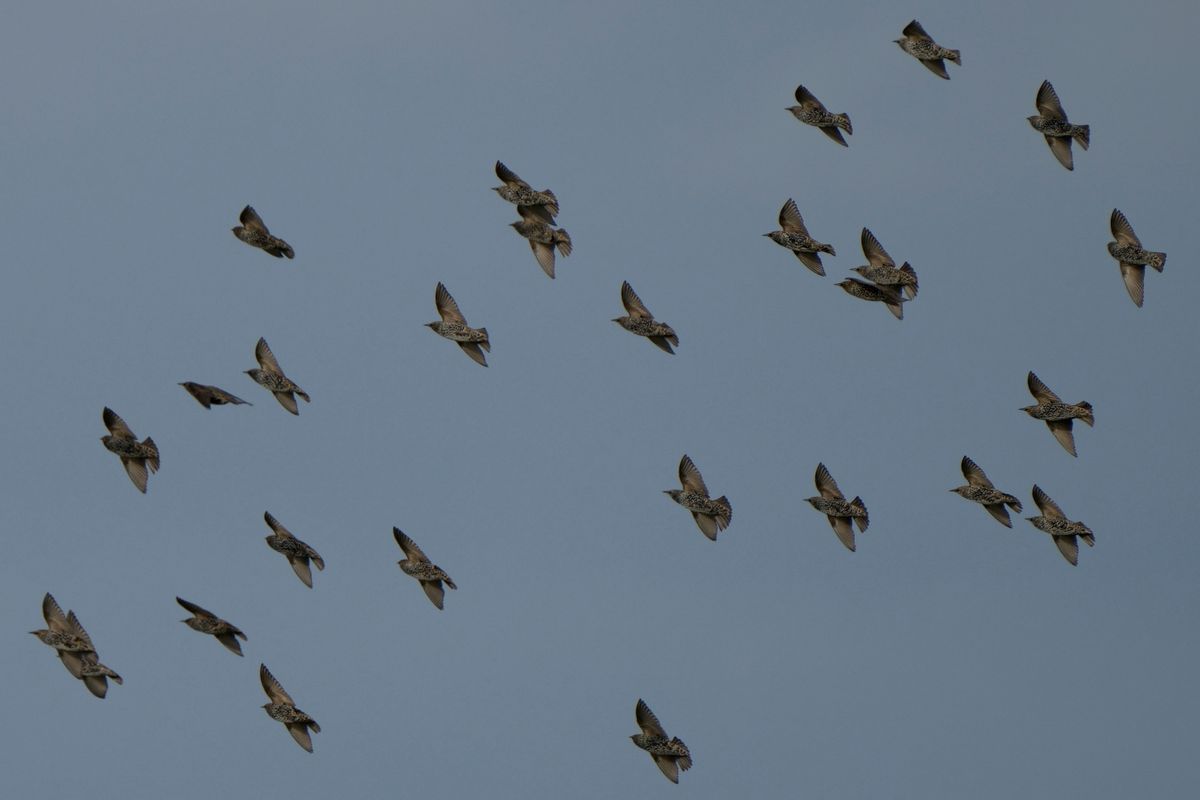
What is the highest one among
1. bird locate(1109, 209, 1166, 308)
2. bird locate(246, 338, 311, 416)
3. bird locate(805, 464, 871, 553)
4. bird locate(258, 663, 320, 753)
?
bird locate(1109, 209, 1166, 308)

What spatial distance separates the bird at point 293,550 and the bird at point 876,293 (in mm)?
13011

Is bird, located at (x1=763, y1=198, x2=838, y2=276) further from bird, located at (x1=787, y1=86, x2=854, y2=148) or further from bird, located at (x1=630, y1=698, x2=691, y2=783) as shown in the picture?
bird, located at (x1=630, y1=698, x2=691, y2=783)

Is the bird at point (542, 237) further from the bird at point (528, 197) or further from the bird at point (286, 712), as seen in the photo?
the bird at point (286, 712)

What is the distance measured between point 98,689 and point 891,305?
1881 centimetres

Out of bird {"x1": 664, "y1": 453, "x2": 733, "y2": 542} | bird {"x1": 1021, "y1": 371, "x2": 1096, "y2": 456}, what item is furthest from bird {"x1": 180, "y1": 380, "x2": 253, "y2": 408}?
bird {"x1": 1021, "y1": 371, "x2": 1096, "y2": 456}

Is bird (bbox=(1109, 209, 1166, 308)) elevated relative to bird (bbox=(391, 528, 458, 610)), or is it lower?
elevated

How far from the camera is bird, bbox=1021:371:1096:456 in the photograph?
206 feet

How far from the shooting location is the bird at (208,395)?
58.5 m

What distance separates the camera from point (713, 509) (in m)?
63.2

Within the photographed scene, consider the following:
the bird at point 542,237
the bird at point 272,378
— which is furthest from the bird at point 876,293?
the bird at point 272,378

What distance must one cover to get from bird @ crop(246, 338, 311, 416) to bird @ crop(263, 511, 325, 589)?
261cm

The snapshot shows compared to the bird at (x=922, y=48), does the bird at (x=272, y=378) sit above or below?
below

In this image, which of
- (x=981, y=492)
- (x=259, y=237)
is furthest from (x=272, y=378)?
(x=981, y=492)

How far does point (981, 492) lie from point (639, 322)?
29.4 ft
